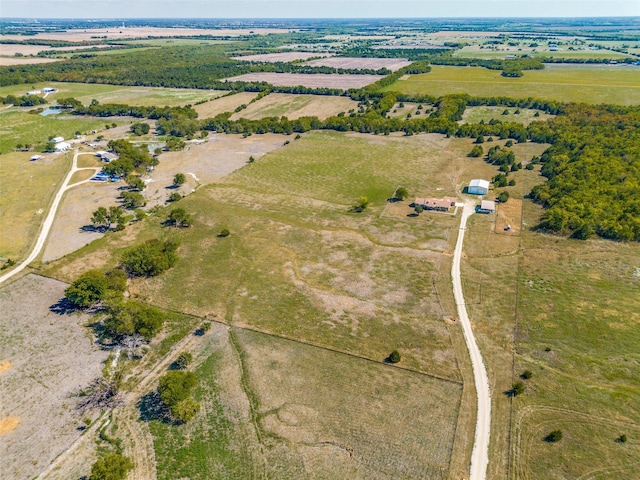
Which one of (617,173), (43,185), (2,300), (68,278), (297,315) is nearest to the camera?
(297,315)

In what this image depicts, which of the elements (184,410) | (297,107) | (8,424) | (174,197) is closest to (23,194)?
(174,197)

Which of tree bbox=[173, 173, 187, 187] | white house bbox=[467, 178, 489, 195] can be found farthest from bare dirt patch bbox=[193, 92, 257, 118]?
white house bbox=[467, 178, 489, 195]

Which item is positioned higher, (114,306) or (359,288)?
(114,306)

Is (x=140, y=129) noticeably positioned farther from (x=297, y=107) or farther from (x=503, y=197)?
(x=503, y=197)

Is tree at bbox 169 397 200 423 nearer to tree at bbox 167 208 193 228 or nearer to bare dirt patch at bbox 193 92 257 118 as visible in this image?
tree at bbox 167 208 193 228

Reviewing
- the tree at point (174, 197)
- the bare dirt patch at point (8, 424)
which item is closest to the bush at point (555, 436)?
the bare dirt patch at point (8, 424)

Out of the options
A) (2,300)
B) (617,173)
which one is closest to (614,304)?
(617,173)

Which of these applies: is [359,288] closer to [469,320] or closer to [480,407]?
[469,320]
